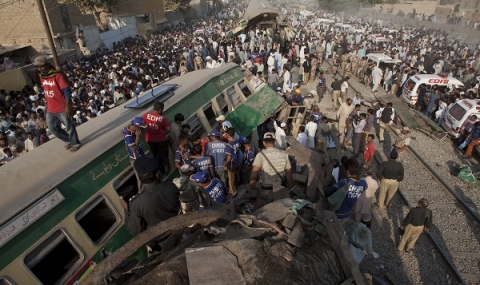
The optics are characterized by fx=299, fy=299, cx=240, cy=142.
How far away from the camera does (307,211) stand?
11.3 feet

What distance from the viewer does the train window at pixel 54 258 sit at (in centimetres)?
356

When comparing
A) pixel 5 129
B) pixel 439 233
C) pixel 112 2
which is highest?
pixel 112 2

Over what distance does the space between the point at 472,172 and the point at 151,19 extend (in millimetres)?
37926

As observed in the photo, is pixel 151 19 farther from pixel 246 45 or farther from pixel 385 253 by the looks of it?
pixel 385 253

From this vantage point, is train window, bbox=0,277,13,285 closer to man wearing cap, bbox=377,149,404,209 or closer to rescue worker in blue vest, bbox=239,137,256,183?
rescue worker in blue vest, bbox=239,137,256,183

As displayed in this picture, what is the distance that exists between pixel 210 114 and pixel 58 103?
172 inches

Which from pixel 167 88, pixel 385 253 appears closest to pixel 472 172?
pixel 385 253

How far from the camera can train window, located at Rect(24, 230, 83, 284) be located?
356 centimetres

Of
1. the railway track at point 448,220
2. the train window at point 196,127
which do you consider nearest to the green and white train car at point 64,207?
the train window at point 196,127

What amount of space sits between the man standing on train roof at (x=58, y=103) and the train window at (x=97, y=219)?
1.09m

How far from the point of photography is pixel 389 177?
7152 millimetres

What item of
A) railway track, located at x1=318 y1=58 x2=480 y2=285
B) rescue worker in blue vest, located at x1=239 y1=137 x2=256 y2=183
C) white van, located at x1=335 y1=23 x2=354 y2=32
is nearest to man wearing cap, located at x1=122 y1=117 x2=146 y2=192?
rescue worker in blue vest, located at x1=239 y1=137 x2=256 y2=183

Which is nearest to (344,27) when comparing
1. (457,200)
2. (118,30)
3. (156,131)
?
(118,30)

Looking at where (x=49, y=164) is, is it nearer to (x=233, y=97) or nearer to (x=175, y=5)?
(x=233, y=97)
